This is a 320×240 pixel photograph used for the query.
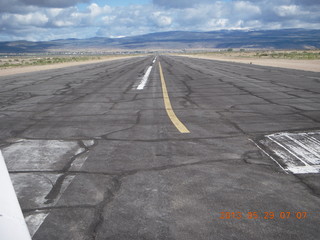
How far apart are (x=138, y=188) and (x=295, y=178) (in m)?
1.61

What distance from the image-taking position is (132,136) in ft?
15.0

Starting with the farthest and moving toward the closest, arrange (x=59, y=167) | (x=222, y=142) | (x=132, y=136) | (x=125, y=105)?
(x=125, y=105) → (x=132, y=136) → (x=222, y=142) → (x=59, y=167)

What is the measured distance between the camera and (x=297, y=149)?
3760mm

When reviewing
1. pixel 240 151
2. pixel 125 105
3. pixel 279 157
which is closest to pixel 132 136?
pixel 240 151

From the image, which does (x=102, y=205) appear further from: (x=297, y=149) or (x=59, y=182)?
(x=297, y=149)

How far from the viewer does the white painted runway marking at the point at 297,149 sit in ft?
10.6

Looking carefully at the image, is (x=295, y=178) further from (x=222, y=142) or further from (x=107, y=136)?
(x=107, y=136)

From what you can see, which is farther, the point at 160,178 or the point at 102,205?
the point at 160,178

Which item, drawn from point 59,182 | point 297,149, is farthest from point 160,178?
point 297,149
